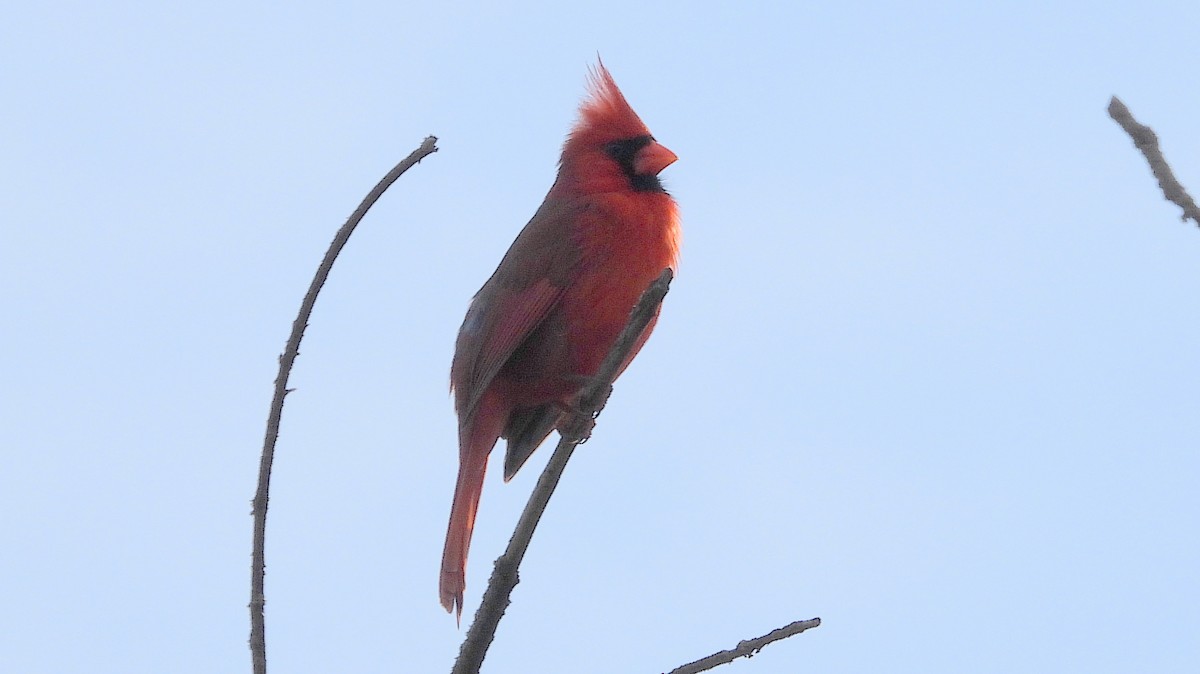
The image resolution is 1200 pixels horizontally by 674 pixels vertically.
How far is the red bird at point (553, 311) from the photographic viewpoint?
330 centimetres

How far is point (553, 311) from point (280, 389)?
172cm

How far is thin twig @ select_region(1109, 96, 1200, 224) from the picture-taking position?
1.14 m

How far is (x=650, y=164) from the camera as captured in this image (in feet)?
12.1

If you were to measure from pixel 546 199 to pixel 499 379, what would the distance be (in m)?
0.60

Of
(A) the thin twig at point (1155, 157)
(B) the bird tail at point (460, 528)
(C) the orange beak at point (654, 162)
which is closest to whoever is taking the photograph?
(A) the thin twig at point (1155, 157)

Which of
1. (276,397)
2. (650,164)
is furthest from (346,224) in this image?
(650,164)

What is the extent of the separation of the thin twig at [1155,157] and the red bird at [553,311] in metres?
2.09

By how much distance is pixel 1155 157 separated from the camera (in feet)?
3.80

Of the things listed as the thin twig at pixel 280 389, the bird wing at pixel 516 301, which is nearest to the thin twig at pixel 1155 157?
the thin twig at pixel 280 389

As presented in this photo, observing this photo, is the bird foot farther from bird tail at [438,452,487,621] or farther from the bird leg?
bird tail at [438,452,487,621]

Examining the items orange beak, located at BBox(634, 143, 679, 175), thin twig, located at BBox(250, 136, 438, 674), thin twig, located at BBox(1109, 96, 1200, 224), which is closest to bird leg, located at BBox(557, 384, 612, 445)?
thin twig, located at BBox(250, 136, 438, 674)

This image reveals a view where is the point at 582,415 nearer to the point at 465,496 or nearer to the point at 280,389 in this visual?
the point at 465,496

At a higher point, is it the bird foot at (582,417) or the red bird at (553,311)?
the red bird at (553,311)

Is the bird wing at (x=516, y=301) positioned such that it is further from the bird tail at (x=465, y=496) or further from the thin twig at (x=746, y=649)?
the thin twig at (x=746, y=649)
